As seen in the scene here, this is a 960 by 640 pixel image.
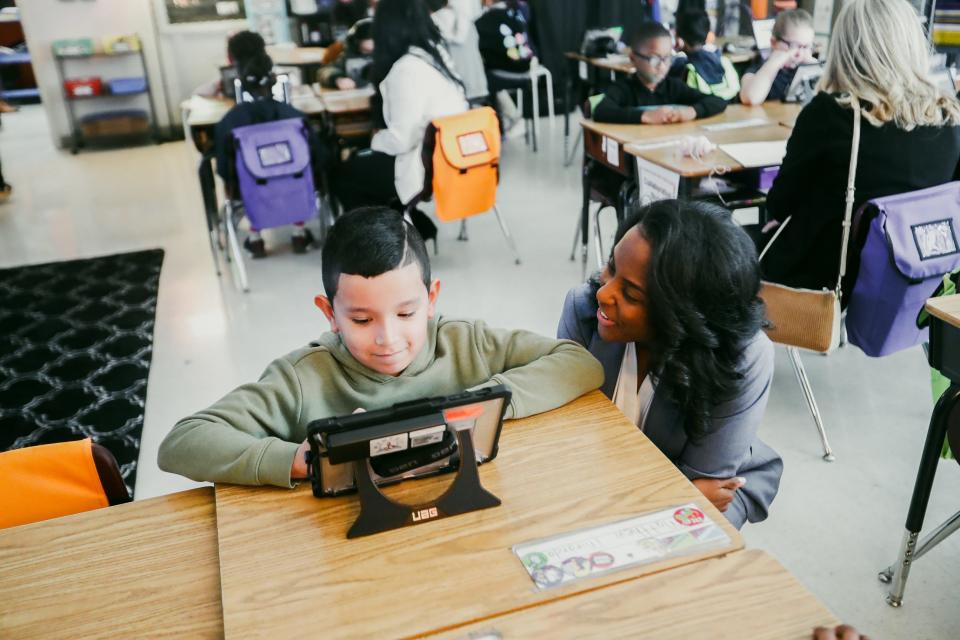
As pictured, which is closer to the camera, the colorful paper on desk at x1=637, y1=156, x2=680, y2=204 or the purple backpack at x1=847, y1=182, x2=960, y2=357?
the purple backpack at x1=847, y1=182, x2=960, y2=357

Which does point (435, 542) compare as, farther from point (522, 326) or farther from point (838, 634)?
point (522, 326)

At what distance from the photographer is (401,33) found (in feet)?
12.1

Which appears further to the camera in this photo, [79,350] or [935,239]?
[79,350]

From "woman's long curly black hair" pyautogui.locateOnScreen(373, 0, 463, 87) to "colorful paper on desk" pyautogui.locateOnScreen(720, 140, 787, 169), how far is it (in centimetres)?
144

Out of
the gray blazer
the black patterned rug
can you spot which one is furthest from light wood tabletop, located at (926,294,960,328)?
the black patterned rug

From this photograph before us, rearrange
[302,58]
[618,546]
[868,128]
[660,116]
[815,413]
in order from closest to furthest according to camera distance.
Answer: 1. [618,546]
2. [868,128]
3. [815,413]
4. [660,116]
5. [302,58]

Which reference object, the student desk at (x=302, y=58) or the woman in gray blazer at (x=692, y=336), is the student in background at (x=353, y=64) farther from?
the woman in gray blazer at (x=692, y=336)

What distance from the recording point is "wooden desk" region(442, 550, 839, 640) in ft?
2.70

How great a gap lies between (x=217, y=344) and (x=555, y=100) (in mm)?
5198

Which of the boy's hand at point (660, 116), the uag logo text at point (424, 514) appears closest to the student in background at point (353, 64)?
the boy's hand at point (660, 116)

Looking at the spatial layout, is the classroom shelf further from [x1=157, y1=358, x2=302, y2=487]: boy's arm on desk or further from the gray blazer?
[x1=157, y1=358, x2=302, y2=487]: boy's arm on desk

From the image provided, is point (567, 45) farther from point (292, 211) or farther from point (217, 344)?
point (217, 344)

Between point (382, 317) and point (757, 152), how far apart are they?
2086mm

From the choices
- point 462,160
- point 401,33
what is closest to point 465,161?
point 462,160
